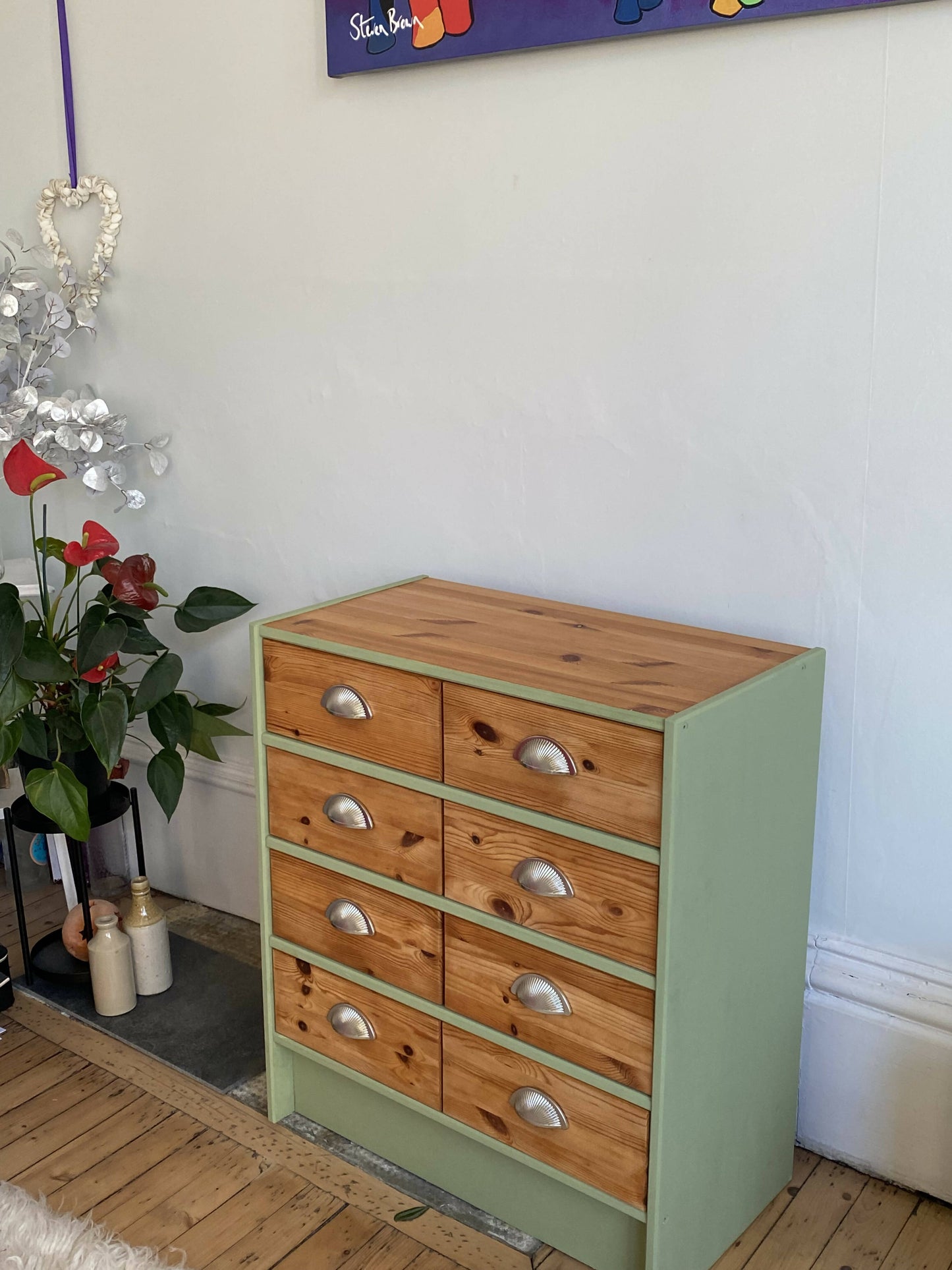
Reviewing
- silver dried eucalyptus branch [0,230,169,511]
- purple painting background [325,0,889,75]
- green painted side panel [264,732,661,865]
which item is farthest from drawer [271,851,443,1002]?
purple painting background [325,0,889,75]

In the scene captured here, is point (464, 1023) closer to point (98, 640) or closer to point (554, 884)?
point (554, 884)

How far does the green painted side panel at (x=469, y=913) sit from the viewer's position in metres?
1.50

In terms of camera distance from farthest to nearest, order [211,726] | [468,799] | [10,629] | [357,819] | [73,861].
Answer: [73,861]
[211,726]
[10,629]
[357,819]
[468,799]

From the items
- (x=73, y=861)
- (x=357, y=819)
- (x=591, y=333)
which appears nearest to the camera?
(x=357, y=819)

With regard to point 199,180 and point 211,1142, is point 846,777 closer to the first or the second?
point 211,1142

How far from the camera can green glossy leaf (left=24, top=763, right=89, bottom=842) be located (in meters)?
2.05

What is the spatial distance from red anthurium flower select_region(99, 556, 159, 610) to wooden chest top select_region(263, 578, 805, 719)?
1.45 ft

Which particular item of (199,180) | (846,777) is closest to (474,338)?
(199,180)

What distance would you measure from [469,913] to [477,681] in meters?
0.33

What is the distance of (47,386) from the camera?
2.56 meters

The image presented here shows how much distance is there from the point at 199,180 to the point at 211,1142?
176 centimetres

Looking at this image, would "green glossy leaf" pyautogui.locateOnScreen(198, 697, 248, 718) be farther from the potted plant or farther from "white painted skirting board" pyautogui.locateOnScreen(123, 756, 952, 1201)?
"white painted skirting board" pyautogui.locateOnScreen(123, 756, 952, 1201)

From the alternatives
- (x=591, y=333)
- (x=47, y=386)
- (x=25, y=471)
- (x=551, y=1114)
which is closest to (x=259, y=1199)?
(x=551, y=1114)

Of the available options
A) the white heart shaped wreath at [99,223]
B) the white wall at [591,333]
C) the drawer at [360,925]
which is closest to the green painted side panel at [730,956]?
the white wall at [591,333]
